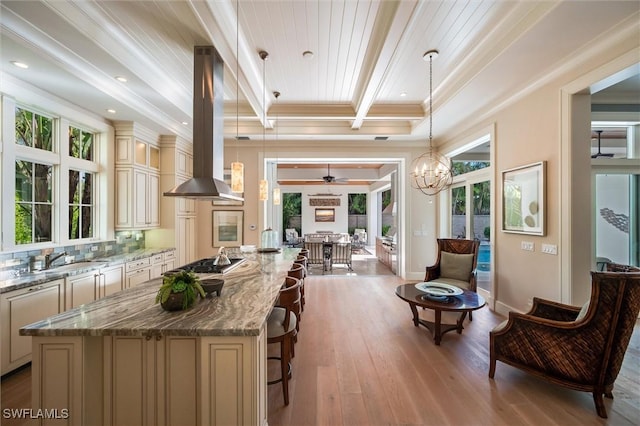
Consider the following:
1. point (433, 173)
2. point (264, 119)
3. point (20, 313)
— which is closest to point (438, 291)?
point (433, 173)

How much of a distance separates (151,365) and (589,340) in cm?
298

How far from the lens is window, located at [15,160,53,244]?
2.86 metres

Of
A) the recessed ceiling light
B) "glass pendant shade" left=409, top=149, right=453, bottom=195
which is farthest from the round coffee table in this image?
the recessed ceiling light

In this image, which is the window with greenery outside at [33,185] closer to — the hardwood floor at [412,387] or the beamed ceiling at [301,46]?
the beamed ceiling at [301,46]

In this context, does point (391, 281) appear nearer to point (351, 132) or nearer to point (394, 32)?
point (351, 132)

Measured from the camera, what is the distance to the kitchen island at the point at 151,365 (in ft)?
4.65

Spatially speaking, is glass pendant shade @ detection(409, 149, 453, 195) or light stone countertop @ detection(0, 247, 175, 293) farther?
glass pendant shade @ detection(409, 149, 453, 195)

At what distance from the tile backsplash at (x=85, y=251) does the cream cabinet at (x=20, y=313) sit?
0.46 meters

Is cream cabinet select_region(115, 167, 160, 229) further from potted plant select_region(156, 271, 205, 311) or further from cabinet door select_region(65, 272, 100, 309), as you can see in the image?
potted plant select_region(156, 271, 205, 311)

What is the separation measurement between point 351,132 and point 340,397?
436 cm

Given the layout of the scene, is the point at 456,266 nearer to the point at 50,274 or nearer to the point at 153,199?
the point at 50,274

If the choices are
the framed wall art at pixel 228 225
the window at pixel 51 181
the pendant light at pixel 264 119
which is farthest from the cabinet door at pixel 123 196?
the pendant light at pixel 264 119

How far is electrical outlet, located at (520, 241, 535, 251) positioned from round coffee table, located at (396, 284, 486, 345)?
3.04 feet

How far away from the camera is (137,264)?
12.7 feet
